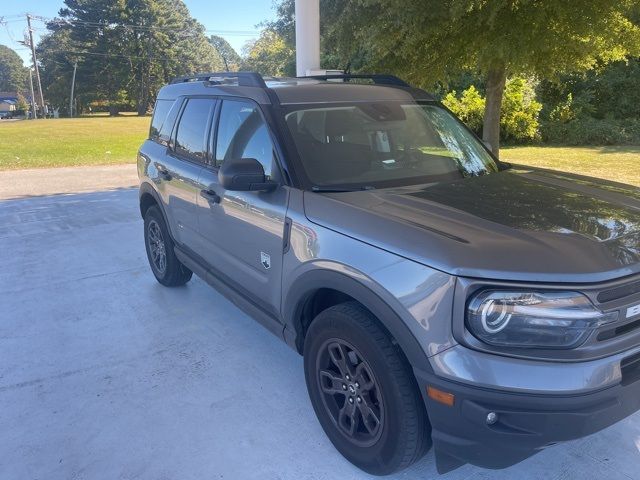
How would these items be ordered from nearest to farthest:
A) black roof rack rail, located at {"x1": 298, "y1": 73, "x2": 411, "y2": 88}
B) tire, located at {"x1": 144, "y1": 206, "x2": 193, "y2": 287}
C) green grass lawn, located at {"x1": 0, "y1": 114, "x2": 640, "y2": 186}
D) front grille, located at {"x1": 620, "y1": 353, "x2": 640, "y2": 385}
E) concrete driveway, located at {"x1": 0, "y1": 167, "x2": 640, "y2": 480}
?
front grille, located at {"x1": 620, "y1": 353, "x2": 640, "y2": 385} → concrete driveway, located at {"x1": 0, "y1": 167, "x2": 640, "y2": 480} → black roof rack rail, located at {"x1": 298, "y1": 73, "x2": 411, "y2": 88} → tire, located at {"x1": 144, "y1": 206, "x2": 193, "y2": 287} → green grass lawn, located at {"x1": 0, "y1": 114, "x2": 640, "y2": 186}

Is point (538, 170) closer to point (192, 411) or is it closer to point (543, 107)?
point (192, 411)

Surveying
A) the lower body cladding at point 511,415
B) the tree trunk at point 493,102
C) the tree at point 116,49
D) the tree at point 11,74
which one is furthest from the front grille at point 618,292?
the tree at point 11,74

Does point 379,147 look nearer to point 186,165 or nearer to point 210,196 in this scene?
point 210,196

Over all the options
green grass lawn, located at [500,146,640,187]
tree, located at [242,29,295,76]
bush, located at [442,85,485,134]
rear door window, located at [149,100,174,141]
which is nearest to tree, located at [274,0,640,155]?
rear door window, located at [149,100,174,141]

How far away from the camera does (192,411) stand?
3.08 meters

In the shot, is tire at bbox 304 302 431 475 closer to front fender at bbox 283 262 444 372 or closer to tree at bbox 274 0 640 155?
front fender at bbox 283 262 444 372

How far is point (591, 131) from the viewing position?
64.8 ft

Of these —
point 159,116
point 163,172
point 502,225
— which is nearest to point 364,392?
point 502,225

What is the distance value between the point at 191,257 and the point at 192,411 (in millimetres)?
1442

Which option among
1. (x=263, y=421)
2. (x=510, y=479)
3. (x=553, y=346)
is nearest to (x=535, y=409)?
(x=553, y=346)

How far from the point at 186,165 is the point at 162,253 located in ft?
4.07

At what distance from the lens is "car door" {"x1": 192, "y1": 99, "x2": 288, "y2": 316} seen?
2930 millimetres

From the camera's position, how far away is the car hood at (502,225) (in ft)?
6.35

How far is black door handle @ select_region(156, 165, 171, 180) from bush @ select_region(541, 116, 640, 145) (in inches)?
764
